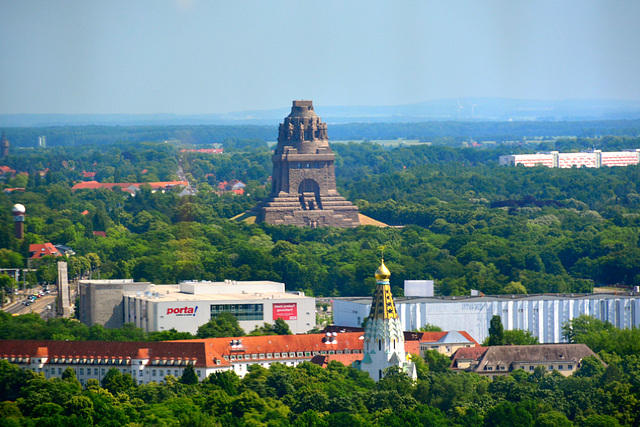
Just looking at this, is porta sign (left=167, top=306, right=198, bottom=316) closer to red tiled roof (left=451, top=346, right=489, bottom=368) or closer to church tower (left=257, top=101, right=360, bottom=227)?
red tiled roof (left=451, top=346, right=489, bottom=368)

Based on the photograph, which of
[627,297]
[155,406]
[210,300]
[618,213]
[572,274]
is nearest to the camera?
[155,406]

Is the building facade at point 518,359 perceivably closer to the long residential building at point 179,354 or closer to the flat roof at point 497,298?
the long residential building at point 179,354

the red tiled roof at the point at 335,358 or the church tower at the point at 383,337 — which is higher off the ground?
the church tower at the point at 383,337

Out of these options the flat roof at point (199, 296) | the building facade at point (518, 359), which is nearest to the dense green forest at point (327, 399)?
the building facade at point (518, 359)

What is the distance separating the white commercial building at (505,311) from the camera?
317 ft

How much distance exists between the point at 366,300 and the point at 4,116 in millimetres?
84335

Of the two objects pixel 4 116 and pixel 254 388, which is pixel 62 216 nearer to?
pixel 4 116

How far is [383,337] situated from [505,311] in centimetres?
2837

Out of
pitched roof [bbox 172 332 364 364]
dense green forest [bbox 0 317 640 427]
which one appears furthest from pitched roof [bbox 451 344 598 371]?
pitched roof [bbox 172 332 364 364]

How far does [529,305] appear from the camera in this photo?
100 metres

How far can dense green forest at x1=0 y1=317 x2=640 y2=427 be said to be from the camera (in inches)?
2687

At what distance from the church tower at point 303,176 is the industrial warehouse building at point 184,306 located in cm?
4016

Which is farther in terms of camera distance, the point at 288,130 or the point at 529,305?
the point at 288,130

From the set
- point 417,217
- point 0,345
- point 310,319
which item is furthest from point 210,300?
point 417,217
